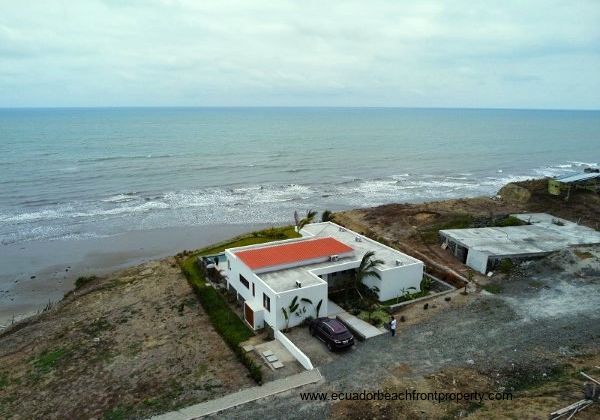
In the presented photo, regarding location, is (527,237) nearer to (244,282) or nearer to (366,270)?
(366,270)

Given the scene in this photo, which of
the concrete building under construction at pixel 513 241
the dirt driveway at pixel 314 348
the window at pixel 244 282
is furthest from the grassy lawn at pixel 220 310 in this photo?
the concrete building under construction at pixel 513 241

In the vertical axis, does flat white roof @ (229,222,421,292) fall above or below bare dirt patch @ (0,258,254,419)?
above

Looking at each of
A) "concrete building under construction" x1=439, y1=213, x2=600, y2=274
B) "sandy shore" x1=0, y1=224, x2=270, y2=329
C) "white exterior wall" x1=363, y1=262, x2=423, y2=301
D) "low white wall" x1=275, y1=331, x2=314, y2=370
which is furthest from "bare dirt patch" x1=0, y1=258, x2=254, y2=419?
"concrete building under construction" x1=439, y1=213, x2=600, y2=274

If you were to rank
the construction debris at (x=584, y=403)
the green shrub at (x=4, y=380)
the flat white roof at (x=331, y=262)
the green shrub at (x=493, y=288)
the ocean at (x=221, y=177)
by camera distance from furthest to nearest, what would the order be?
the ocean at (x=221, y=177)
the green shrub at (x=493, y=288)
the flat white roof at (x=331, y=262)
the green shrub at (x=4, y=380)
the construction debris at (x=584, y=403)

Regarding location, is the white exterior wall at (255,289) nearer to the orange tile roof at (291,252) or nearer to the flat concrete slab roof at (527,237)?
the orange tile roof at (291,252)

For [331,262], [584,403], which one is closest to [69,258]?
[331,262]

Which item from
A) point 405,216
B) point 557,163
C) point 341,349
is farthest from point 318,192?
point 557,163

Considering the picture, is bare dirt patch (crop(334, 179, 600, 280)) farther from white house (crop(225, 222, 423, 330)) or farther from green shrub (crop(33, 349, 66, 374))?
green shrub (crop(33, 349, 66, 374))

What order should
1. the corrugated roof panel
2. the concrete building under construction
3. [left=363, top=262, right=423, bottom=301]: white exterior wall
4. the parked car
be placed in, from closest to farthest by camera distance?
the parked car
[left=363, top=262, right=423, bottom=301]: white exterior wall
the concrete building under construction
the corrugated roof panel
